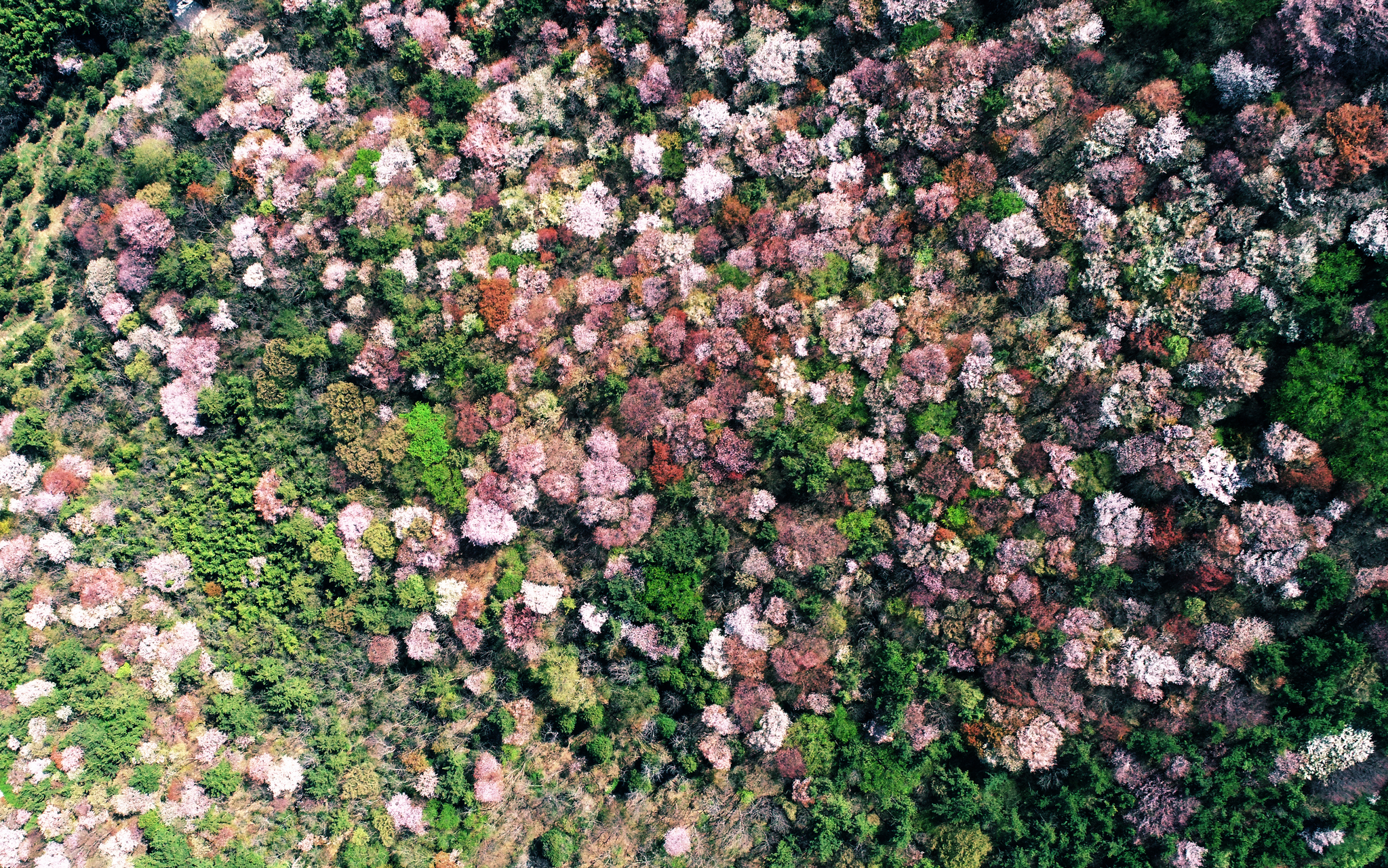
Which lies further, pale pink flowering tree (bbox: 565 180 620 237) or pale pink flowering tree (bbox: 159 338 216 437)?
pale pink flowering tree (bbox: 159 338 216 437)

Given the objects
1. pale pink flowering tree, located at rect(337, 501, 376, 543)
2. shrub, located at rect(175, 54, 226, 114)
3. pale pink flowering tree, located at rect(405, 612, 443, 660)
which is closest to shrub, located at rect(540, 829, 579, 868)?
pale pink flowering tree, located at rect(405, 612, 443, 660)

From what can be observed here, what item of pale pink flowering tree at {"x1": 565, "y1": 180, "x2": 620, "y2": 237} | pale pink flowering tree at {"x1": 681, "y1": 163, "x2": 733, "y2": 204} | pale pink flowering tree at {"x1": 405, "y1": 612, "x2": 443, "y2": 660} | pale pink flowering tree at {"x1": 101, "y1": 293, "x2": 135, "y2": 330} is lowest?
pale pink flowering tree at {"x1": 405, "y1": 612, "x2": 443, "y2": 660}

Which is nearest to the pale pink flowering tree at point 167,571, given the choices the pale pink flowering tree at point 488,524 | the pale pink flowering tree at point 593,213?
the pale pink flowering tree at point 488,524

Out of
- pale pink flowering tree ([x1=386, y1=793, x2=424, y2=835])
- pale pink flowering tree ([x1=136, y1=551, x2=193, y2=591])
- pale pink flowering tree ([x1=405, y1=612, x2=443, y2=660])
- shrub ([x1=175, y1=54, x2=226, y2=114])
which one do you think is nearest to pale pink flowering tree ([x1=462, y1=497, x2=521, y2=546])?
pale pink flowering tree ([x1=405, y1=612, x2=443, y2=660])

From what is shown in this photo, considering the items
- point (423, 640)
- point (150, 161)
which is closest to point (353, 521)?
point (423, 640)

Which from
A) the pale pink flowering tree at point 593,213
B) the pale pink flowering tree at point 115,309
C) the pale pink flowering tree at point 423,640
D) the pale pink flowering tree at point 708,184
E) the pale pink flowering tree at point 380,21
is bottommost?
the pale pink flowering tree at point 423,640

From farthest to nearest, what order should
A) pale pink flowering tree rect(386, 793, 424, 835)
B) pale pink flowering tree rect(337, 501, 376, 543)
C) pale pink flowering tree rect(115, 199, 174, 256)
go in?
pale pink flowering tree rect(115, 199, 174, 256)
pale pink flowering tree rect(337, 501, 376, 543)
pale pink flowering tree rect(386, 793, 424, 835)

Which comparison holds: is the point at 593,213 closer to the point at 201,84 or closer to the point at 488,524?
the point at 488,524

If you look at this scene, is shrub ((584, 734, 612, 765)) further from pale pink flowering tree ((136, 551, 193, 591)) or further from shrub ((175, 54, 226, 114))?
shrub ((175, 54, 226, 114))

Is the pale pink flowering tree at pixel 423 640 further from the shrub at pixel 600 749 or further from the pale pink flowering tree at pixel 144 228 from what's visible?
the pale pink flowering tree at pixel 144 228

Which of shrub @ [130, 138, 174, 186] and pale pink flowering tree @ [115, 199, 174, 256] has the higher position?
shrub @ [130, 138, 174, 186]

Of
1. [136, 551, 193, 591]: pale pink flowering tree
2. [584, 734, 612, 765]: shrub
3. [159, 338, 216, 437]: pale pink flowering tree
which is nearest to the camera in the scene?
[584, 734, 612, 765]: shrub

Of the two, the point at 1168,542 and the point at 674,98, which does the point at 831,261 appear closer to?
the point at 674,98

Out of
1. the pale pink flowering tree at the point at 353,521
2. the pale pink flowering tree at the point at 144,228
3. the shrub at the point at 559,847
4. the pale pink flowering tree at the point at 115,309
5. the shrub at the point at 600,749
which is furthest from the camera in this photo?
the pale pink flowering tree at the point at 115,309
